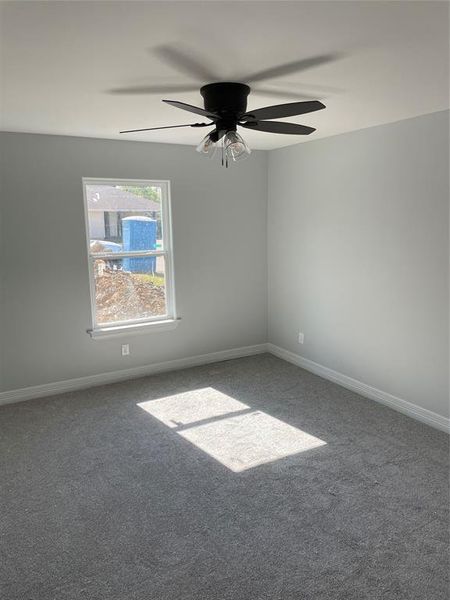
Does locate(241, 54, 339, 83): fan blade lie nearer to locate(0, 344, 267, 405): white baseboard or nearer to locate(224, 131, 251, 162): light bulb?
locate(224, 131, 251, 162): light bulb

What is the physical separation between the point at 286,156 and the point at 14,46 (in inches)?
131

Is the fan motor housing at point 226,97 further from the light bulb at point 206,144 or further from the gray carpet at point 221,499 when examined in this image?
the gray carpet at point 221,499

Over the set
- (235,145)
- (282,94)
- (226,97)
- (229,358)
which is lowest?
(229,358)

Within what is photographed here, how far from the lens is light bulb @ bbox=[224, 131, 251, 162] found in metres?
2.57

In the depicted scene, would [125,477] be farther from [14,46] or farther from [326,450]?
[14,46]

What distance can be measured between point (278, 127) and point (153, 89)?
2.43 ft

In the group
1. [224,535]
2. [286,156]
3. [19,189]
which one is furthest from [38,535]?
[286,156]

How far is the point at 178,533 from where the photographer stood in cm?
243

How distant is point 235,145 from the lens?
2.62m

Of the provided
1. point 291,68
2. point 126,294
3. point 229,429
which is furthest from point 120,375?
point 291,68

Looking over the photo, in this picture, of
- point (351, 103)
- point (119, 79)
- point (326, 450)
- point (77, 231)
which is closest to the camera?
point (119, 79)

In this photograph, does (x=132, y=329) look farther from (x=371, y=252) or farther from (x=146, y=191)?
(x=371, y=252)

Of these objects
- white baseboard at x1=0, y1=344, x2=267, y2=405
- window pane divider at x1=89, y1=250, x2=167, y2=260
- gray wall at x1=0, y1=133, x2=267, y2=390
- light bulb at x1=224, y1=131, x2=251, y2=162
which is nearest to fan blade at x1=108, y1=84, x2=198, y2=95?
light bulb at x1=224, y1=131, x2=251, y2=162

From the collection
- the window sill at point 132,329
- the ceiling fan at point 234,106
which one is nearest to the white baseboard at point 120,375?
the window sill at point 132,329
